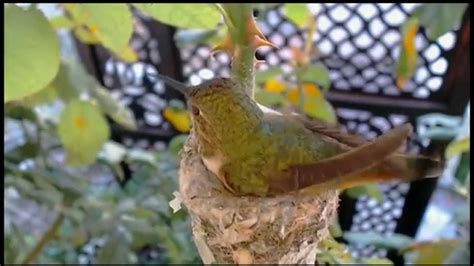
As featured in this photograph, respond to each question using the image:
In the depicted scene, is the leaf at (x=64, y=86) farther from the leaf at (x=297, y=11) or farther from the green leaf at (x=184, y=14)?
the green leaf at (x=184, y=14)

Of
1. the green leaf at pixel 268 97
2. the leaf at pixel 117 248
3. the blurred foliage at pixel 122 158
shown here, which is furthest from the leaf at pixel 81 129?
the green leaf at pixel 268 97

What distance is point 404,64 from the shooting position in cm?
98

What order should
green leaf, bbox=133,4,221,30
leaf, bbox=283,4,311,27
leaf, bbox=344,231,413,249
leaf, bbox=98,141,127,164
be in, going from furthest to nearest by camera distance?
leaf, bbox=98,141,127,164 → leaf, bbox=344,231,413,249 → leaf, bbox=283,4,311,27 → green leaf, bbox=133,4,221,30

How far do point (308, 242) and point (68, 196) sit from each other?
0.68m

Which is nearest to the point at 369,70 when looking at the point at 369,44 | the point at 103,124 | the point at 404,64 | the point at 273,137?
the point at 369,44

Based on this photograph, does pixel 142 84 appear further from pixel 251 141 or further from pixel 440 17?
pixel 251 141

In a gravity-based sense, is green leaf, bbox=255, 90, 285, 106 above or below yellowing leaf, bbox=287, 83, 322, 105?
above

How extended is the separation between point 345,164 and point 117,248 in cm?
71

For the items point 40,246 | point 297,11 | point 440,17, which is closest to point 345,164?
point 297,11

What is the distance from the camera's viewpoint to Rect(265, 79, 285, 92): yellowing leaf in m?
1.06

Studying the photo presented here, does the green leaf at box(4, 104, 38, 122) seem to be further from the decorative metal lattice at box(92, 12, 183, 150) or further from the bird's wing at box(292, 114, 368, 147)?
the bird's wing at box(292, 114, 368, 147)

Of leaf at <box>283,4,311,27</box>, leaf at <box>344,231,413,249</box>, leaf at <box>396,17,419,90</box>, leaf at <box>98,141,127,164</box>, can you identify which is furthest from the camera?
leaf at <box>98,141,127,164</box>

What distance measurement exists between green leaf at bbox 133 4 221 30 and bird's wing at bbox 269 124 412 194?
0.09 metres

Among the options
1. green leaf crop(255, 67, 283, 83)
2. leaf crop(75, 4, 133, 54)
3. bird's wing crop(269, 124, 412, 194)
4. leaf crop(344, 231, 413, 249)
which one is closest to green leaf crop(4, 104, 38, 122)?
green leaf crop(255, 67, 283, 83)
